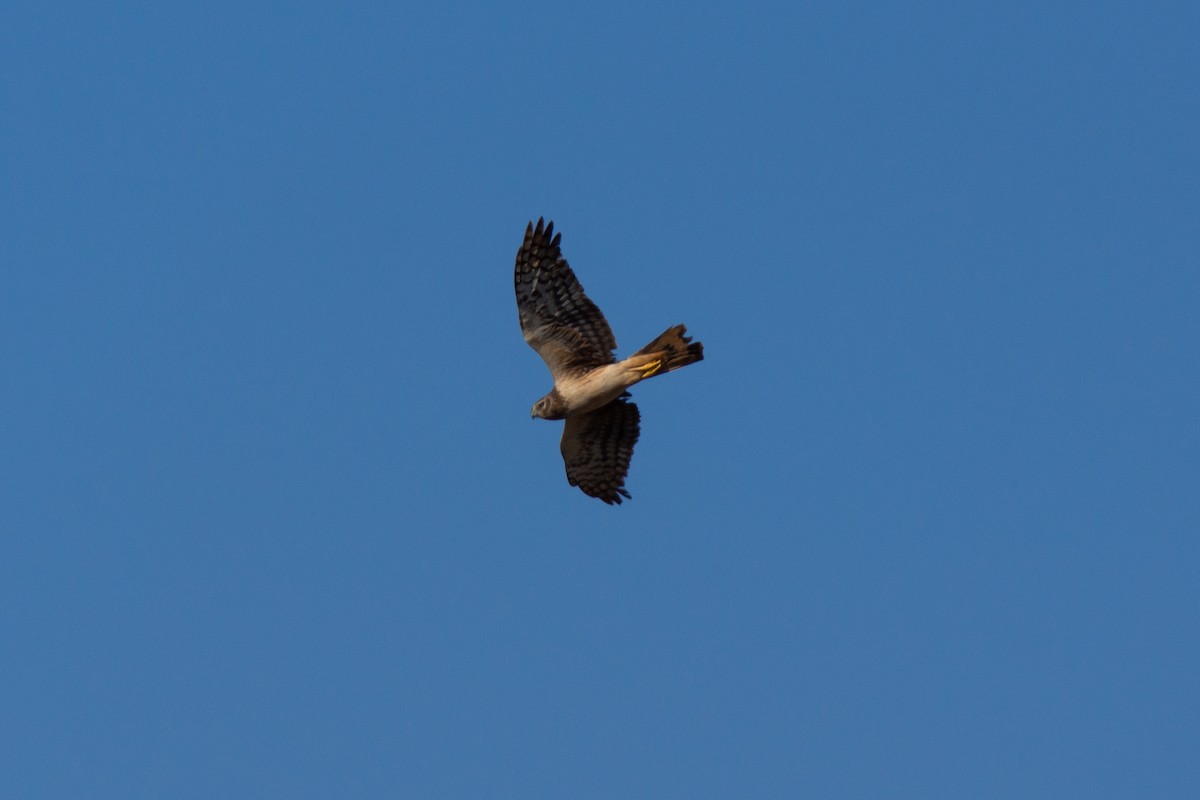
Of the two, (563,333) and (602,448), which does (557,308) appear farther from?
(602,448)

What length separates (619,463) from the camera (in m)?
23.7

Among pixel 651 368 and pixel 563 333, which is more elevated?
pixel 563 333

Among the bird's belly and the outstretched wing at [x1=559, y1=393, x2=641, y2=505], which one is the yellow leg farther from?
the outstretched wing at [x1=559, y1=393, x2=641, y2=505]

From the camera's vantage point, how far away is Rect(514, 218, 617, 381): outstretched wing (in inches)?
866

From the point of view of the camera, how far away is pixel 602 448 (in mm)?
23672

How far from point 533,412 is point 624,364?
1551 millimetres

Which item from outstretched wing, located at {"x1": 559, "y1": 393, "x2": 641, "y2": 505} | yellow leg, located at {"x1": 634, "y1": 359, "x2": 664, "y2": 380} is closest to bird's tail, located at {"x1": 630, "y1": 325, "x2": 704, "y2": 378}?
yellow leg, located at {"x1": 634, "y1": 359, "x2": 664, "y2": 380}

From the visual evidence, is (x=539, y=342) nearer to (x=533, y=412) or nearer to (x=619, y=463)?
(x=533, y=412)

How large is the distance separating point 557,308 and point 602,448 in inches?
97.2

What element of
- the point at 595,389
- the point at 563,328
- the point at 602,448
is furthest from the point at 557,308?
the point at 602,448

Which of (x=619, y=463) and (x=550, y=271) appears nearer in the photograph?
(x=550, y=271)

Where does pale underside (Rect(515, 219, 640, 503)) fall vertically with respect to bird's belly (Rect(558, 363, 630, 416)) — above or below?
above

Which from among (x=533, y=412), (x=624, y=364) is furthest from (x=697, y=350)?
(x=533, y=412)

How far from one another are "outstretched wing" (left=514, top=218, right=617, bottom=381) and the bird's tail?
93 cm
